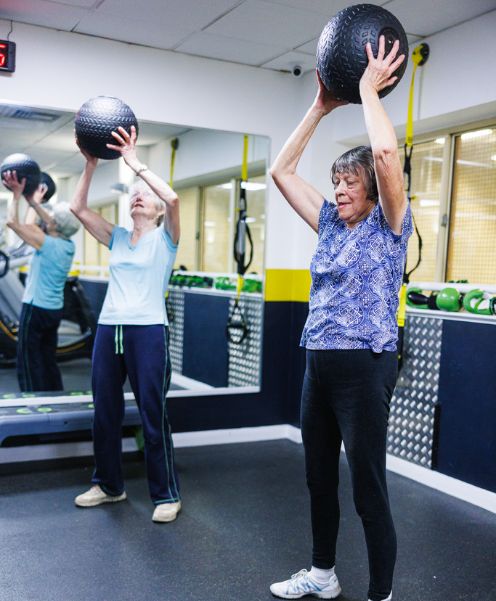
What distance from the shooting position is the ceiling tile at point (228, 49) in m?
3.64

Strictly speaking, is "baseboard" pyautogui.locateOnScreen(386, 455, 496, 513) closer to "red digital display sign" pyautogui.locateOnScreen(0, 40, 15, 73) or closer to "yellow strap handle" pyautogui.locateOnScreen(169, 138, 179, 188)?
"yellow strap handle" pyautogui.locateOnScreen(169, 138, 179, 188)

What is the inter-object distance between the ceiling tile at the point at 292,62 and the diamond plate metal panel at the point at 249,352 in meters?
1.52

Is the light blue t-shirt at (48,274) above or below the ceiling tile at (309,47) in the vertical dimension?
below

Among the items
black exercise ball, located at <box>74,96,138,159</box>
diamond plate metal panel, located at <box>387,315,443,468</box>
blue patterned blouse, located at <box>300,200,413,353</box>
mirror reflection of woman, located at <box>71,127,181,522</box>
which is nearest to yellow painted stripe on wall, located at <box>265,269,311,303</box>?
diamond plate metal panel, located at <box>387,315,443,468</box>

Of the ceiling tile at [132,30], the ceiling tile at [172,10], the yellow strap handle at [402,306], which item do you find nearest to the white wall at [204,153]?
the ceiling tile at [132,30]

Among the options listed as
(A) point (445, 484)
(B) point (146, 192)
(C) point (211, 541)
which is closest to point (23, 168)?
(B) point (146, 192)

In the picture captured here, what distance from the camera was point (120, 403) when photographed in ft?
9.59

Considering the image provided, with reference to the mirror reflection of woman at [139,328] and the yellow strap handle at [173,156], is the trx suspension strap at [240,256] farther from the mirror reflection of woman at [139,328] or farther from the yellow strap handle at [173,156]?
the mirror reflection of woman at [139,328]

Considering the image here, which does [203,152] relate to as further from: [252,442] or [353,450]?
[353,450]

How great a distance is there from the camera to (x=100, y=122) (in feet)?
8.64

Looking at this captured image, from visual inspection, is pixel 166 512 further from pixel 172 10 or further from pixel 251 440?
pixel 172 10

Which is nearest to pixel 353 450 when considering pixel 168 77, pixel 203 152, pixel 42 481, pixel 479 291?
pixel 479 291

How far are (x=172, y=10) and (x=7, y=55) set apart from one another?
93cm

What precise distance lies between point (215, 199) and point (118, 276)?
128 inches
